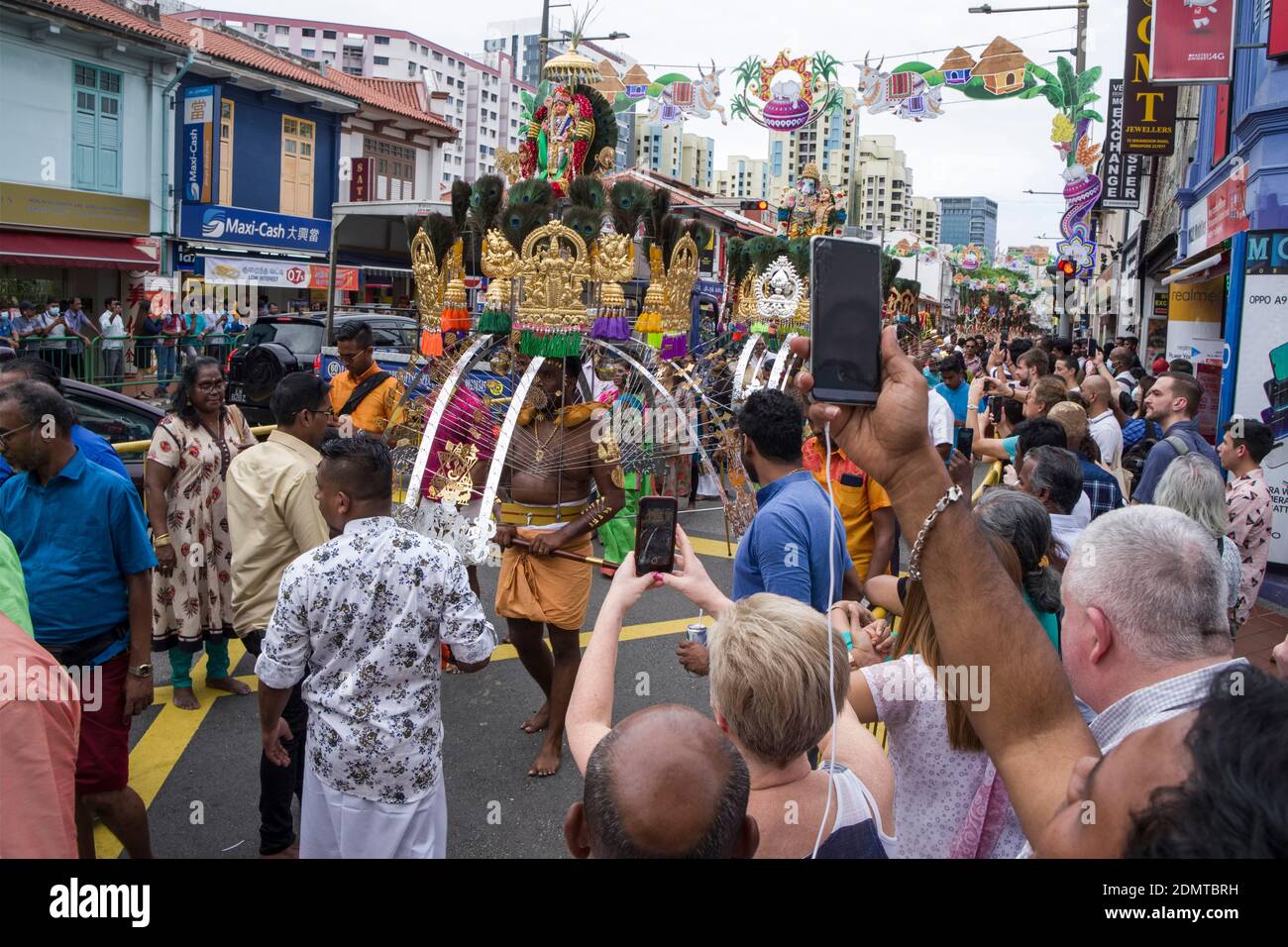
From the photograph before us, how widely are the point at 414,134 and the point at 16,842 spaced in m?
33.6

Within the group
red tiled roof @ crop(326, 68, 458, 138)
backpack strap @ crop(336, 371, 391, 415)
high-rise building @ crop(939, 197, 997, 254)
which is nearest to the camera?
backpack strap @ crop(336, 371, 391, 415)

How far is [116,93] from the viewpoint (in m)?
21.8

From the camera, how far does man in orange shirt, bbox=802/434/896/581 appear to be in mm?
5352

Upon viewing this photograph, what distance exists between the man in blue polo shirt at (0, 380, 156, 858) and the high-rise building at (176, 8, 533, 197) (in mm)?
100285

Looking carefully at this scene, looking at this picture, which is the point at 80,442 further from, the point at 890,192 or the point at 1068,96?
the point at 890,192

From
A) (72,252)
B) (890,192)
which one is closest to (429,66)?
(890,192)

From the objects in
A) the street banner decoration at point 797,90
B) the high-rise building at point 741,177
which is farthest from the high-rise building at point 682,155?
the street banner decoration at point 797,90

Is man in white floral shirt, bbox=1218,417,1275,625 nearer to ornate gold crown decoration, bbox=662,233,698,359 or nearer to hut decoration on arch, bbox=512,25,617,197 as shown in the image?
ornate gold crown decoration, bbox=662,233,698,359

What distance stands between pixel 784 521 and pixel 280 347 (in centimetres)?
895

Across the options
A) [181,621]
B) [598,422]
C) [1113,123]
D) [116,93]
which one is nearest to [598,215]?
[598,422]

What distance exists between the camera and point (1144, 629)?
1.71 m

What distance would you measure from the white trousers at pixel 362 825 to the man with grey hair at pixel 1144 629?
2096 millimetres

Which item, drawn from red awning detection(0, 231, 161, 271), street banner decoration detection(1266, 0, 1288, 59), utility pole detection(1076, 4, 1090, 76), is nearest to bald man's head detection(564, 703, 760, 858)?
street banner decoration detection(1266, 0, 1288, 59)

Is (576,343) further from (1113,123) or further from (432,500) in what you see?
(1113,123)
